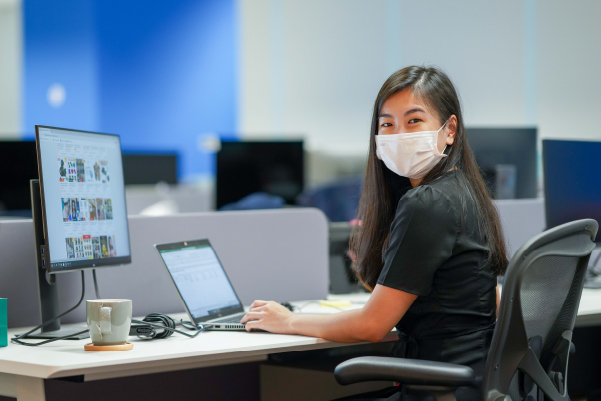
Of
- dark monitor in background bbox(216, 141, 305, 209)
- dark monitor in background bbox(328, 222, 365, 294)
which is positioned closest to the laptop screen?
dark monitor in background bbox(328, 222, 365, 294)

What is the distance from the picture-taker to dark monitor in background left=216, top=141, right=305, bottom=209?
147 inches

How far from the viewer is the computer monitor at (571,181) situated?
231cm

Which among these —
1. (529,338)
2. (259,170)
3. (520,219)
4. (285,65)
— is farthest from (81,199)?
(285,65)

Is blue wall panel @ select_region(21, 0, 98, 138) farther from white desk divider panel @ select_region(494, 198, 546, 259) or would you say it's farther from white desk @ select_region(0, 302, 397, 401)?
white desk @ select_region(0, 302, 397, 401)

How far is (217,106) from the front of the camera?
7059mm

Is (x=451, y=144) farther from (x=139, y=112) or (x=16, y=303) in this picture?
(x=139, y=112)

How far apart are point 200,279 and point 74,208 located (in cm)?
37

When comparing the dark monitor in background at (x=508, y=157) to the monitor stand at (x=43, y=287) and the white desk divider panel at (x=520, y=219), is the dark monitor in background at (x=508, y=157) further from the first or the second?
the monitor stand at (x=43, y=287)

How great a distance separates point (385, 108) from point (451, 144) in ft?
0.59

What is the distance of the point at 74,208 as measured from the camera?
165cm

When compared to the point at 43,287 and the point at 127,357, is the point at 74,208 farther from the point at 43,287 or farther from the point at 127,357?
the point at 127,357

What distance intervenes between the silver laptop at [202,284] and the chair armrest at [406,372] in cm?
43

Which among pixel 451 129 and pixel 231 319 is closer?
pixel 451 129

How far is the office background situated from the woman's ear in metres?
2.38
